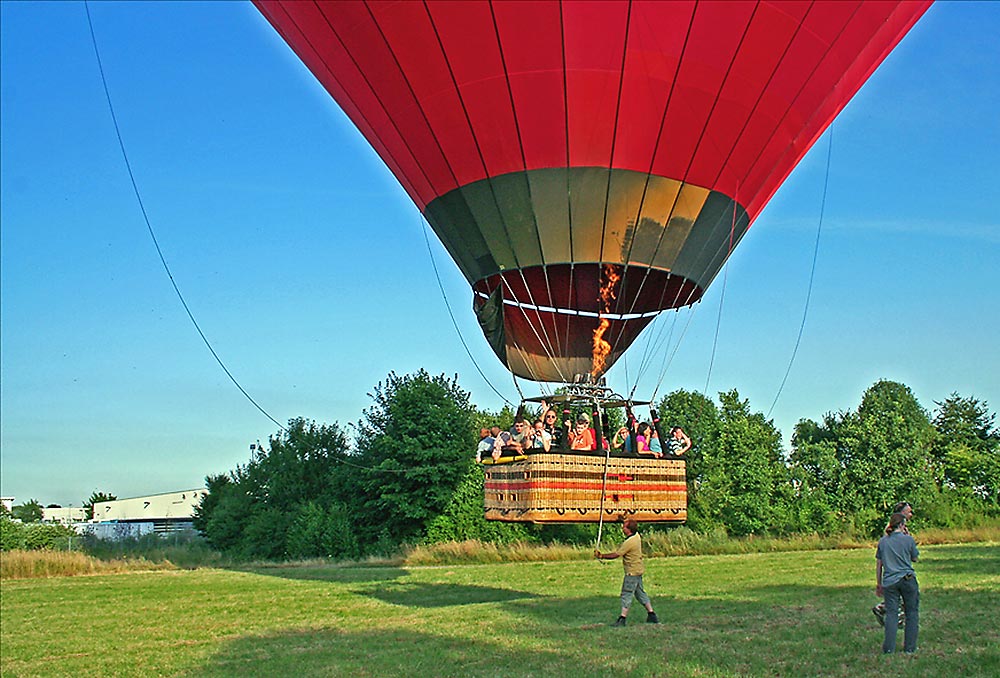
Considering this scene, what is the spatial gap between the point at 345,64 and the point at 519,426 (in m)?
3.70

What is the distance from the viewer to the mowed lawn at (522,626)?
686 centimetres

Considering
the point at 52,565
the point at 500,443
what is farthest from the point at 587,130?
the point at 52,565

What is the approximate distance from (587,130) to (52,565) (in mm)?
18346

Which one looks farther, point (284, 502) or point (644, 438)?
point (284, 502)

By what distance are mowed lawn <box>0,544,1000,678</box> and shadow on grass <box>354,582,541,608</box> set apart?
0.17 ft

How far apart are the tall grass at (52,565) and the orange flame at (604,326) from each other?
1637 centimetres

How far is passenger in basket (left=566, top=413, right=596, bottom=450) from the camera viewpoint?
28.0 feet

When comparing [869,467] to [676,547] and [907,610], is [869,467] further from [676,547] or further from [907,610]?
[907,610]

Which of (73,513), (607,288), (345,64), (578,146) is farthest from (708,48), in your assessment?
(73,513)

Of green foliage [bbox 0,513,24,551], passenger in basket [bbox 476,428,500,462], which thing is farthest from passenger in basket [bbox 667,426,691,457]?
green foliage [bbox 0,513,24,551]

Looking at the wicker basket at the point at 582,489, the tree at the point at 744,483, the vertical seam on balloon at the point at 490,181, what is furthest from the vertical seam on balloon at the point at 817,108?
the tree at the point at 744,483

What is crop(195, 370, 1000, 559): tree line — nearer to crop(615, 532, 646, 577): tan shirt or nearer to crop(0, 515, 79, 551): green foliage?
crop(0, 515, 79, 551): green foliage

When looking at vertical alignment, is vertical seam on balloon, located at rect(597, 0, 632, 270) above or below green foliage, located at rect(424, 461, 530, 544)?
above

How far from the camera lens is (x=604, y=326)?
916cm
